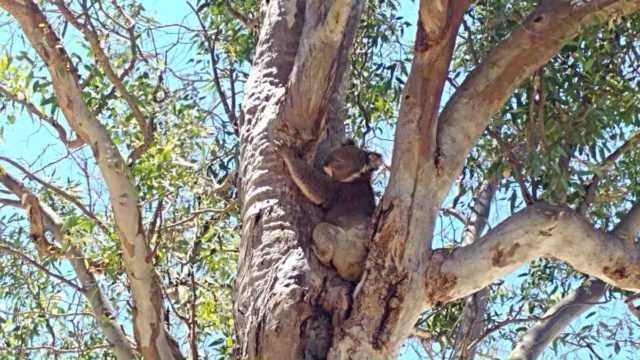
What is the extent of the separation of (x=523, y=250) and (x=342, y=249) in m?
0.76

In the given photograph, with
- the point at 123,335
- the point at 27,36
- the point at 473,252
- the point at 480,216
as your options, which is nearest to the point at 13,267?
the point at 123,335

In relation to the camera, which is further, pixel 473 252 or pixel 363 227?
pixel 363 227

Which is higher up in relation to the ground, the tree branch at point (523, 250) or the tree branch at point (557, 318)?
the tree branch at point (557, 318)

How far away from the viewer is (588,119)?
5.72 meters

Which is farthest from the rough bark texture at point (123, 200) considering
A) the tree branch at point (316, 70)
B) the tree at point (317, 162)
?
the tree branch at point (316, 70)

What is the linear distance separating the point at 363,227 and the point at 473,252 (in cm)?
58

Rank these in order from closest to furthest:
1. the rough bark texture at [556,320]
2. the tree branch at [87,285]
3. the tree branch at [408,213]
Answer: the tree branch at [408,213], the tree branch at [87,285], the rough bark texture at [556,320]

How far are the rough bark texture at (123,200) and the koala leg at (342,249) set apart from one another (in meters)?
1.30

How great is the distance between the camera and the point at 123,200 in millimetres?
5645

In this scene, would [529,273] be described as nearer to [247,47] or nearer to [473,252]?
[247,47]

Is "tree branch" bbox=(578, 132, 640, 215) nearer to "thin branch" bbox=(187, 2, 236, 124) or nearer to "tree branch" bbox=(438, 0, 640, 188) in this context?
"tree branch" bbox=(438, 0, 640, 188)

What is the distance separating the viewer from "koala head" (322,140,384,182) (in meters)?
5.34

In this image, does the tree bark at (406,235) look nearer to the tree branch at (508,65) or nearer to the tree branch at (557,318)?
the tree branch at (508,65)

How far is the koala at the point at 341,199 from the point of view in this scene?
4.64m
